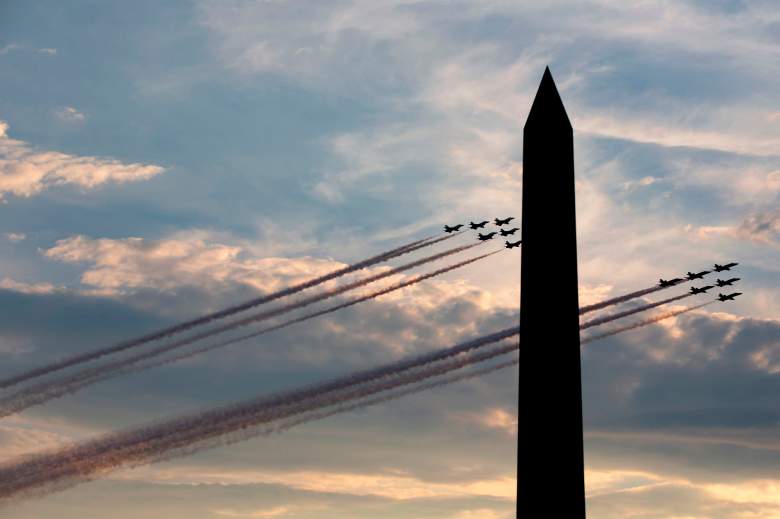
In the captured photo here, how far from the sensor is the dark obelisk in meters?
47.1

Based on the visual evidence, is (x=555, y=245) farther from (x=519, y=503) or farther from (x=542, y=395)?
(x=519, y=503)

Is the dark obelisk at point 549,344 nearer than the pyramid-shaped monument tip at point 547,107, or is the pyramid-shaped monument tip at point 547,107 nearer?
the dark obelisk at point 549,344

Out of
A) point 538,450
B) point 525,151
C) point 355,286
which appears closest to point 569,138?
point 525,151

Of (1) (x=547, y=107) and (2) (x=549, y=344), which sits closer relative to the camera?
(2) (x=549, y=344)

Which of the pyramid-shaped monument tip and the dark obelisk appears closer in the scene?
the dark obelisk

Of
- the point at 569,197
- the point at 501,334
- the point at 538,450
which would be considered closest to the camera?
the point at 538,450

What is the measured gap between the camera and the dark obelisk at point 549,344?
154 feet

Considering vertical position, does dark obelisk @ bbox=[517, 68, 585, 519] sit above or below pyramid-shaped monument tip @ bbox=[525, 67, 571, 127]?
below

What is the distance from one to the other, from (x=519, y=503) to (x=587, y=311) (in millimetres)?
30706

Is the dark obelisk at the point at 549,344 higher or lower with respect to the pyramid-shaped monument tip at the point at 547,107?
lower

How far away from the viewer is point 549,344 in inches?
1886

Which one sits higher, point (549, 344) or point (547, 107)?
point (547, 107)

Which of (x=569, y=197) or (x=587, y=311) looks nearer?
(x=569, y=197)

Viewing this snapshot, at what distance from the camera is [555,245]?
4953 centimetres
